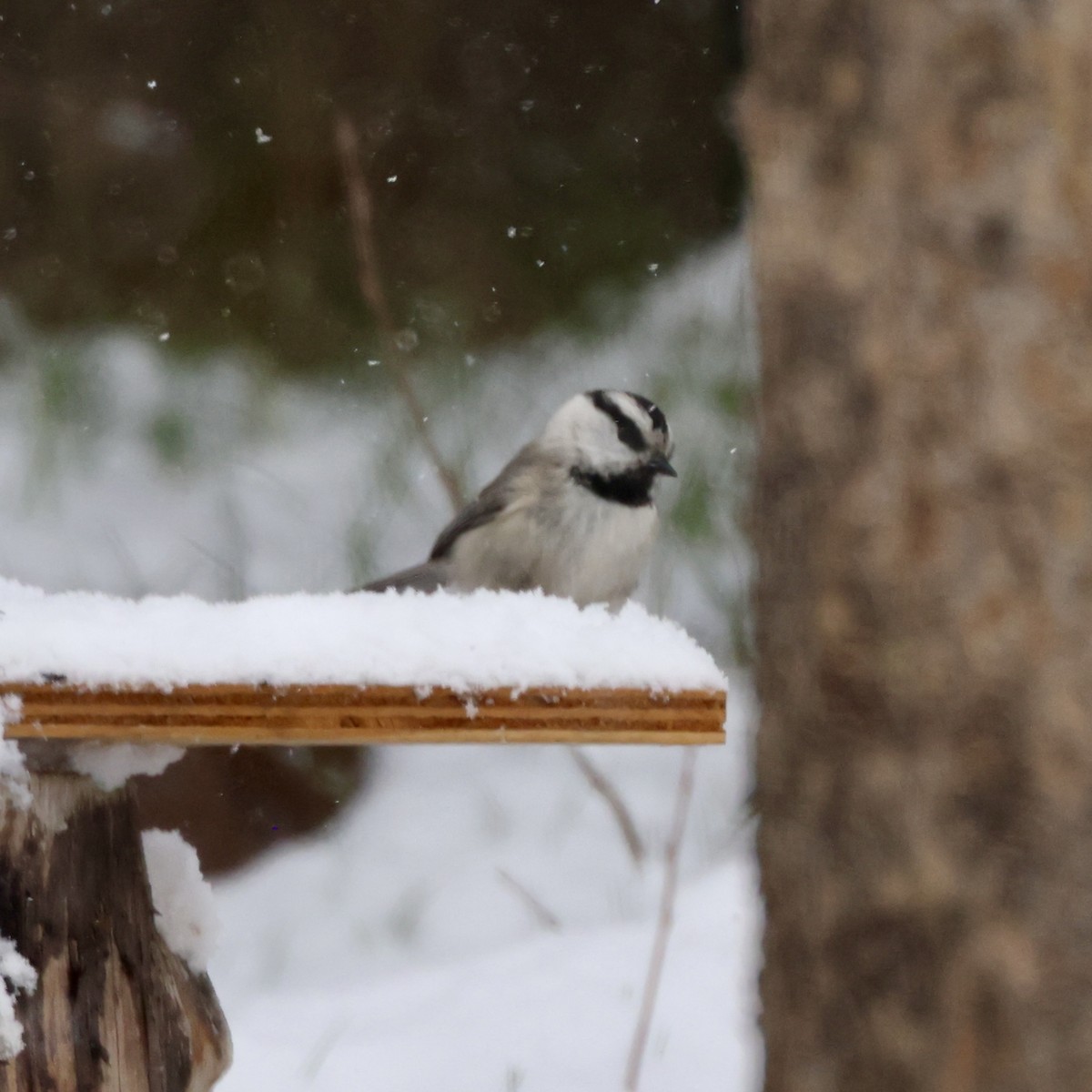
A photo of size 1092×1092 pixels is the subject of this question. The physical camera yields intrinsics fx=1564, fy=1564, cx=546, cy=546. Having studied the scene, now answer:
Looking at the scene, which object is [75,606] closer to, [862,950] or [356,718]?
[356,718]

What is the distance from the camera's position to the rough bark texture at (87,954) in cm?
133

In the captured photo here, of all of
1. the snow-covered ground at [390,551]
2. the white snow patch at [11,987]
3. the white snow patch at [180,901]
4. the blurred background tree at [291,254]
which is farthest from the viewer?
the blurred background tree at [291,254]

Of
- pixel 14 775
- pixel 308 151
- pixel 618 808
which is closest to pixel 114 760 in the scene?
pixel 14 775

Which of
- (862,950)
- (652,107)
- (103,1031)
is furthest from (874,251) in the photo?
(652,107)

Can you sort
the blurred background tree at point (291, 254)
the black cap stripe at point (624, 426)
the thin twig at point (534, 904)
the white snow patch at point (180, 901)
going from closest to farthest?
the white snow patch at point (180, 901) < the black cap stripe at point (624, 426) < the thin twig at point (534, 904) < the blurred background tree at point (291, 254)

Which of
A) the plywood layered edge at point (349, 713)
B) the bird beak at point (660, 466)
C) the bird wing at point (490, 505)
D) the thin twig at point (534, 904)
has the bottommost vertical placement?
the thin twig at point (534, 904)

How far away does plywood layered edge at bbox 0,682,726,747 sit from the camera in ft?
3.84

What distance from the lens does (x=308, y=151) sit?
378cm

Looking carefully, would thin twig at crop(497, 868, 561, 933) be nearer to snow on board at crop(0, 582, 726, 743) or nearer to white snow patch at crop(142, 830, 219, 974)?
white snow patch at crop(142, 830, 219, 974)

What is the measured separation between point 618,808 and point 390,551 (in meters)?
0.81

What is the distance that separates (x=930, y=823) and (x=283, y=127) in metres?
2.98

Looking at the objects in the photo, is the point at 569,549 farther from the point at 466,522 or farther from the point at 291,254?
Result: the point at 291,254

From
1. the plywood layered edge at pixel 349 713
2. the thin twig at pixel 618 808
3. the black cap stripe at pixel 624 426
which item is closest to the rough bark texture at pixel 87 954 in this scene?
the plywood layered edge at pixel 349 713

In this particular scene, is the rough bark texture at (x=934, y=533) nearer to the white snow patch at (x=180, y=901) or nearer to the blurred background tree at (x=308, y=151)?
the white snow patch at (x=180, y=901)
